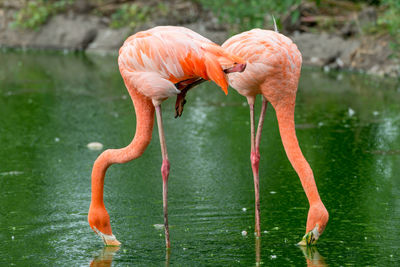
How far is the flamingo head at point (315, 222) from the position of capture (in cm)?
404

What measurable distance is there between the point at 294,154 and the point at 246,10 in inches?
293

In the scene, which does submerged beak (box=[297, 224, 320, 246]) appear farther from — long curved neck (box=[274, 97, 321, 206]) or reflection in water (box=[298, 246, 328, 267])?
long curved neck (box=[274, 97, 321, 206])

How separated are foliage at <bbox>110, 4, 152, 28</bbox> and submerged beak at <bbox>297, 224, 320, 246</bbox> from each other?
972 centimetres

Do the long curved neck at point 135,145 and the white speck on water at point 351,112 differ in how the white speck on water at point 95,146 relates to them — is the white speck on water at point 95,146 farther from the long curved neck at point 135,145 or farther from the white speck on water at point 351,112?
the white speck on water at point 351,112

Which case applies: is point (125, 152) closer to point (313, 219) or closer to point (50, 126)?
point (313, 219)

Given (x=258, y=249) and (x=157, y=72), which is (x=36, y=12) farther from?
(x=258, y=249)

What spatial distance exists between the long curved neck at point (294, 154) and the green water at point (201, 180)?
1.35 ft

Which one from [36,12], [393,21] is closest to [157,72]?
[393,21]

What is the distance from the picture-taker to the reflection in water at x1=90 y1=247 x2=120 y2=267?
4.03 m

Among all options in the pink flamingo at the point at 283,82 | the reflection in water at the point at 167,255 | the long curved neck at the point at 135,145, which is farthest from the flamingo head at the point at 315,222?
the long curved neck at the point at 135,145

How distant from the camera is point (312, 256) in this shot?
13.5ft

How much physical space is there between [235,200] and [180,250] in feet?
3.70

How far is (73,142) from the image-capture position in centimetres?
709

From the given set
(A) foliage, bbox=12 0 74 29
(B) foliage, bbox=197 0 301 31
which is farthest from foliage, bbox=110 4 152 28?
(B) foliage, bbox=197 0 301 31
